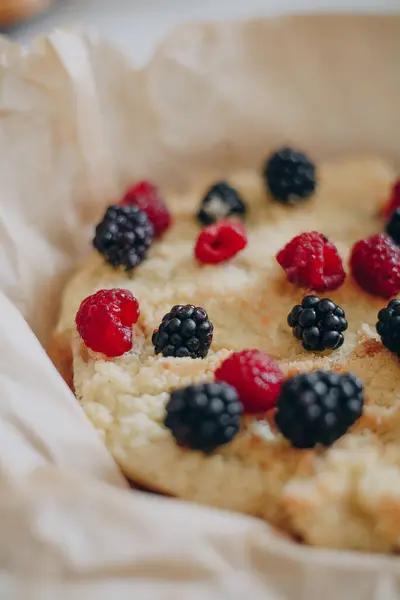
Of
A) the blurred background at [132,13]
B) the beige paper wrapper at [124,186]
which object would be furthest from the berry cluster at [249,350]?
the blurred background at [132,13]

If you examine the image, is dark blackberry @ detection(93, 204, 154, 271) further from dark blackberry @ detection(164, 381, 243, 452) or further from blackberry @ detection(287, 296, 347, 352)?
dark blackberry @ detection(164, 381, 243, 452)

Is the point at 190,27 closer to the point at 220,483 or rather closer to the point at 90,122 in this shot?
the point at 90,122

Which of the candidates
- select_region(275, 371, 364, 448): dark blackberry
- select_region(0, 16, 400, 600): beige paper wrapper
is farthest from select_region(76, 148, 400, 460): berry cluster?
select_region(0, 16, 400, 600): beige paper wrapper

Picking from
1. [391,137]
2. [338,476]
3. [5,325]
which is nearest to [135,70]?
[391,137]

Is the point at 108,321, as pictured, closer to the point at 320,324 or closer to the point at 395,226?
the point at 320,324

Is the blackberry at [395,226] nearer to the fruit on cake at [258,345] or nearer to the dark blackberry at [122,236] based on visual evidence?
the fruit on cake at [258,345]

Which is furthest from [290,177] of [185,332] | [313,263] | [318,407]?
[318,407]
